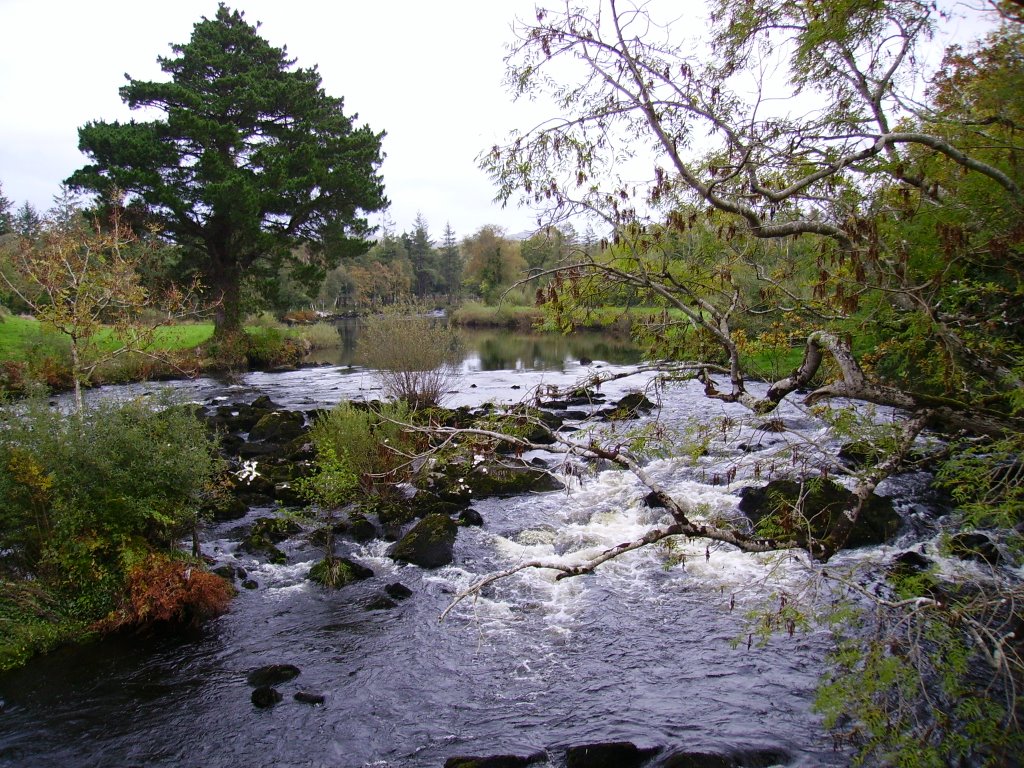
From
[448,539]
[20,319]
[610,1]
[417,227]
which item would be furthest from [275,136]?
[417,227]

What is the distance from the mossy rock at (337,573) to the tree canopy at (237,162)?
881 inches

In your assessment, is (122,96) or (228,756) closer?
(228,756)

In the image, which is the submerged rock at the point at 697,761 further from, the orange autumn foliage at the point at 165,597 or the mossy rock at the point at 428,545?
the orange autumn foliage at the point at 165,597

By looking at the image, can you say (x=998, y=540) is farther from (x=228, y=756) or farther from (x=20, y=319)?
(x=20, y=319)

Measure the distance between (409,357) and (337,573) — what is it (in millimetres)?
10703

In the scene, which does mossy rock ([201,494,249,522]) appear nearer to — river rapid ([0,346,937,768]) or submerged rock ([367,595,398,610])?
river rapid ([0,346,937,768])

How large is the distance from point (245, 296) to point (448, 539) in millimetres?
30017

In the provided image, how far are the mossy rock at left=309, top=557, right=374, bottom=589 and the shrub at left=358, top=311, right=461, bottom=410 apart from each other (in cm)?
952

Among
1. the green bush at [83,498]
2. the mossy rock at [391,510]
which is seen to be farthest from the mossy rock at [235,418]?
the green bush at [83,498]

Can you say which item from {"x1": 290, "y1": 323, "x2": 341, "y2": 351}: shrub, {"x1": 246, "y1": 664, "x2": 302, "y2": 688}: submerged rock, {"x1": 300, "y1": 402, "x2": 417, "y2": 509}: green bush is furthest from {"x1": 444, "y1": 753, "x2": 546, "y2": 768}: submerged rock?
{"x1": 290, "y1": 323, "x2": 341, "y2": 351}: shrub

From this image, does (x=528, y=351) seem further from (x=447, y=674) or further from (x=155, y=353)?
(x=447, y=674)

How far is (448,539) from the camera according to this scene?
35.0 ft

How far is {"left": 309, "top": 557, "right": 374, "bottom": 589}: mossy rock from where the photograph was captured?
960 cm

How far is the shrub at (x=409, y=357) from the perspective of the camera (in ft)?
64.3
